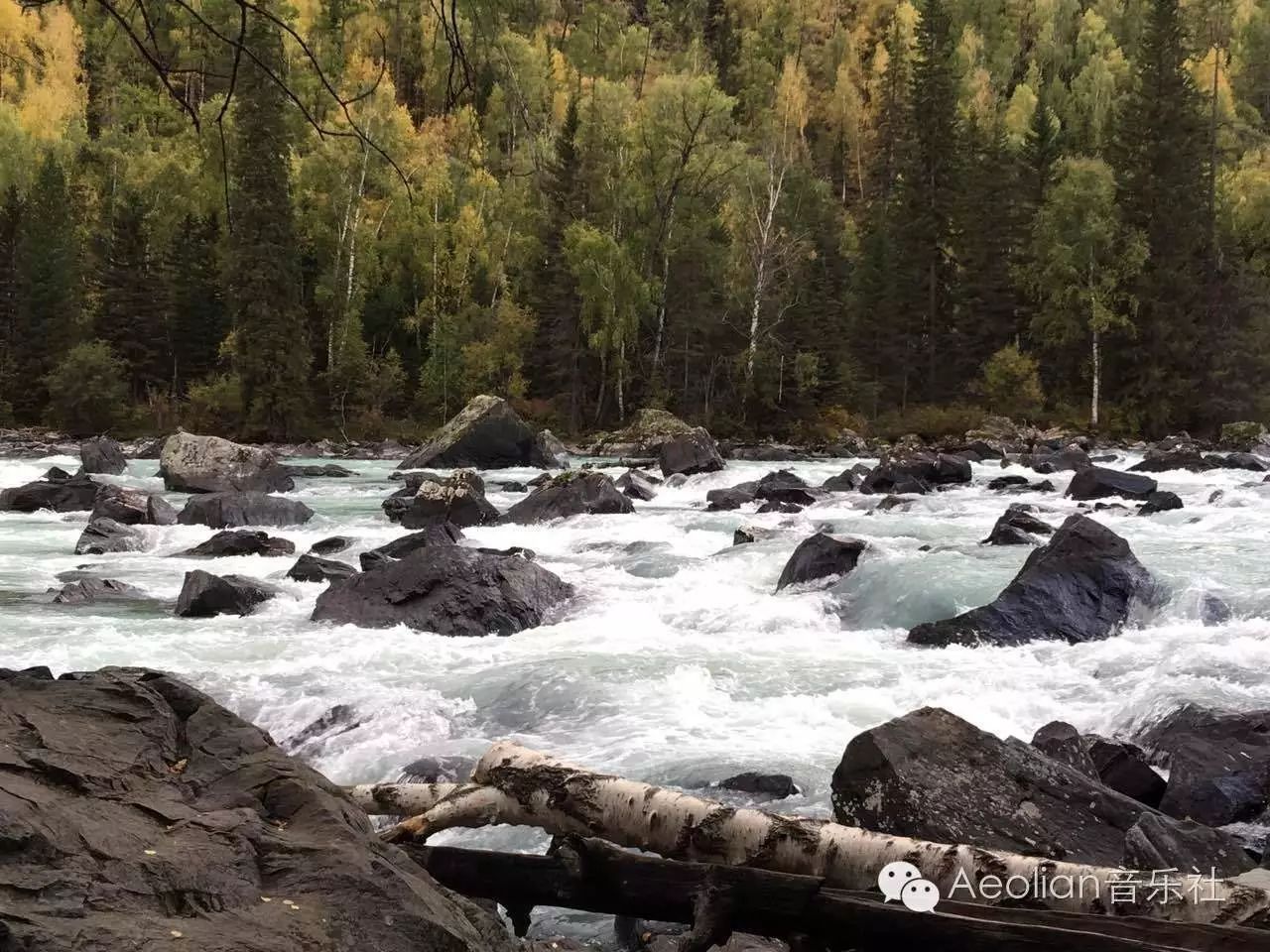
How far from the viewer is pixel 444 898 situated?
2938 mm

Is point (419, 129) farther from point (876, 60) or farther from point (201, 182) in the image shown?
point (876, 60)

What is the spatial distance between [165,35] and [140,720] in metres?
2.27

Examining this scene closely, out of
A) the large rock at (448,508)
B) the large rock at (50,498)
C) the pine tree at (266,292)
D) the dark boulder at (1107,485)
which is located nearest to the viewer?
the large rock at (448,508)

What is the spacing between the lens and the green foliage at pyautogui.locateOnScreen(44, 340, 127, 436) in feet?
125

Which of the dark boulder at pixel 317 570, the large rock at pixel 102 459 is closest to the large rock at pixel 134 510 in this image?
the dark boulder at pixel 317 570

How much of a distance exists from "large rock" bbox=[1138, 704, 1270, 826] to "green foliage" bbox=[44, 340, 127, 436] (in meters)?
40.3

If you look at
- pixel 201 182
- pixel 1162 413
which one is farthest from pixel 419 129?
pixel 1162 413

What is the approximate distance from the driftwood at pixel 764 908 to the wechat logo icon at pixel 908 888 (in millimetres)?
33

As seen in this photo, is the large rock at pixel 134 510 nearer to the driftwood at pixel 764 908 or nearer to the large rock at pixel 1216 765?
the driftwood at pixel 764 908

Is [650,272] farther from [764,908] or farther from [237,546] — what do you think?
[764,908]

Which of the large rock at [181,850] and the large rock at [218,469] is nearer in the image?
the large rock at [181,850]

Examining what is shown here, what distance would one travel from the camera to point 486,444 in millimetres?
27109

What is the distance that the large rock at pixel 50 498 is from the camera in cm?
1745

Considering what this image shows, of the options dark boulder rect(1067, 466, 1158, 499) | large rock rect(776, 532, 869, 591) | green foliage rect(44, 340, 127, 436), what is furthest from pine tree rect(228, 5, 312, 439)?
large rock rect(776, 532, 869, 591)
